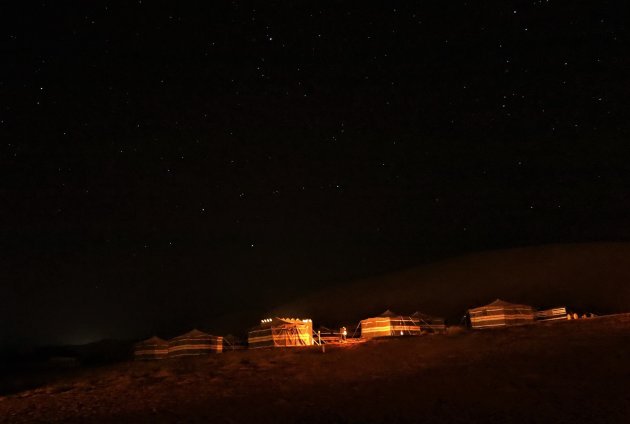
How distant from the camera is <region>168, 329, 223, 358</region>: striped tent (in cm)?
3694

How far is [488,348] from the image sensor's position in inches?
1018

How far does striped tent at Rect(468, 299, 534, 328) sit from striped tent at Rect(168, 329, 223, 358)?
17.5 m

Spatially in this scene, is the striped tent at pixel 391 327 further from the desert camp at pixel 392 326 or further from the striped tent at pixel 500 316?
the striped tent at pixel 500 316

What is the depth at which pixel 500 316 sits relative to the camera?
120 ft

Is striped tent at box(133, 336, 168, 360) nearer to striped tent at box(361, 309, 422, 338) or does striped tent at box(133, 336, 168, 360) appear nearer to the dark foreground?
the dark foreground

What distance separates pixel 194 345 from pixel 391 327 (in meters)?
13.2

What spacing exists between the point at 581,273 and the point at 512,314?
109ft

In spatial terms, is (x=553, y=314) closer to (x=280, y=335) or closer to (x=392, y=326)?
(x=392, y=326)

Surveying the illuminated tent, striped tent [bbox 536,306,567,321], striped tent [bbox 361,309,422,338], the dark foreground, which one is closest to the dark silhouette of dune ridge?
striped tent [bbox 536,306,567,321]

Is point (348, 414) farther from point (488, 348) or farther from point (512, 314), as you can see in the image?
point (512, 314)

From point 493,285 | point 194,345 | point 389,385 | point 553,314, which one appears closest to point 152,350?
point 194,345

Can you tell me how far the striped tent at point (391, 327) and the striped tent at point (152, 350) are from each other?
13.8 m

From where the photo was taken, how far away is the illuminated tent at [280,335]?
36031 mm

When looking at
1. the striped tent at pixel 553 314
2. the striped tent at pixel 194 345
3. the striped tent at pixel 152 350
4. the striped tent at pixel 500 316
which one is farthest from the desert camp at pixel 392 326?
the striped tent at pixel 152 350
